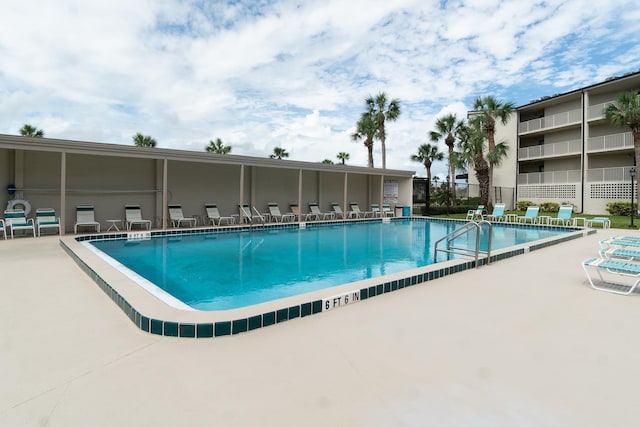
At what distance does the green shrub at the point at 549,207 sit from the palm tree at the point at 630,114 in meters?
4.10

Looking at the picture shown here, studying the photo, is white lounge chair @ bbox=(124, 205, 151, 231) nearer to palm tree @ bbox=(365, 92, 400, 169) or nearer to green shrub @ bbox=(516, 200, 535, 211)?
palm tree @ bbox=(365, 92, 400, 169)

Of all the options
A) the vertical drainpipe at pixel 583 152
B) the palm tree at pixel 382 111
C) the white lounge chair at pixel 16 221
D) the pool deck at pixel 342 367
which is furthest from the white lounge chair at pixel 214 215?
the vertical drainpipe at pixel 583 152

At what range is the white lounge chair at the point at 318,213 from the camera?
15.4 meters

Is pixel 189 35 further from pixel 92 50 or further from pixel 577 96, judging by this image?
pixel 577 96

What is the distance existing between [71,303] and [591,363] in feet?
14.7

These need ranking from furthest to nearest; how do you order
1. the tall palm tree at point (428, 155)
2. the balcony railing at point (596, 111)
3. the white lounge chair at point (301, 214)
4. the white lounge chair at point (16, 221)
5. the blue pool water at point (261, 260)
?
the tall palm tree at point (428, 155) → the balcony railing at point (596, 111) → the white lounge chair at point (301, 214) → the white lounge chair at point (16, 221) → the blue pool water at point (261, 260)

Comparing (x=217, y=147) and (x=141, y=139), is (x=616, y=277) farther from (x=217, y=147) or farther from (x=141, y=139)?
(x=141, y=139)

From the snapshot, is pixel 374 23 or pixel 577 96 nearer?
pixel 374 23

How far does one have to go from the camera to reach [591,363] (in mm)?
2316

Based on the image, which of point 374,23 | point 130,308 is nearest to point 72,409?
point 130,308

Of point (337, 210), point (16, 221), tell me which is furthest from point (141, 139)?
point (16, 221)

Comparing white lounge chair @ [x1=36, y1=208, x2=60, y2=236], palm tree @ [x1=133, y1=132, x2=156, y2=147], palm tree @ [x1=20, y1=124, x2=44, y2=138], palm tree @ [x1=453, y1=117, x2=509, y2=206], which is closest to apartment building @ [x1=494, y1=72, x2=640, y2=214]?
palm tree @ [x1=453, y1=117, x2=509, y2=206]

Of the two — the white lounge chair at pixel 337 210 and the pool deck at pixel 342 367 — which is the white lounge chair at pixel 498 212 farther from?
the pool deck at pixel 342 367

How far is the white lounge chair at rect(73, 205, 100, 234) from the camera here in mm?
9750
